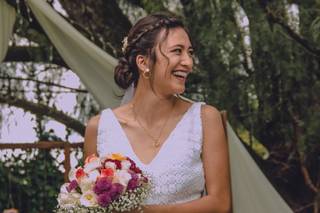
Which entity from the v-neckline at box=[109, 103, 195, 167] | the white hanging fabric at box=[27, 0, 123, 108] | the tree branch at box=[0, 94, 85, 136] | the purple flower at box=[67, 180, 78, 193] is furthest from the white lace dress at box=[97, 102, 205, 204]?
the tree branch at box=[0, 94, 85, 136]

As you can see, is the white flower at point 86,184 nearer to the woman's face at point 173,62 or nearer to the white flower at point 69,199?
the white flower at point 69,199

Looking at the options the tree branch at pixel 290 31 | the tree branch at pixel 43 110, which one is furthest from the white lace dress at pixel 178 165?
the tree branch at pixel 43 110

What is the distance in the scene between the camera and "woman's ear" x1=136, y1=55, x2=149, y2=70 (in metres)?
2.67

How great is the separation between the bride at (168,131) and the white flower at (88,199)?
150 mm

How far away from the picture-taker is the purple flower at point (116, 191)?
2408mm

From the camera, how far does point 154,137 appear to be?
2730 millimetres

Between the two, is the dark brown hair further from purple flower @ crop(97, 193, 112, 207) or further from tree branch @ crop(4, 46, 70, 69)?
tree branch @ crop(4, 46, 70, 69)

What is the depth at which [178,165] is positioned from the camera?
263 cm

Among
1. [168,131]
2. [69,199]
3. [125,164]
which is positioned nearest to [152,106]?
[168,131]

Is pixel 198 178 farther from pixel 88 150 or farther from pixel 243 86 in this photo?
pixel 243 86

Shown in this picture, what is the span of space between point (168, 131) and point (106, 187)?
384 mm

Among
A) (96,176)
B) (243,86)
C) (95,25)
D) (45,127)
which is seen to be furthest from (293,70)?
(96,176)

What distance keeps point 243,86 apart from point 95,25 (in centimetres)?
110

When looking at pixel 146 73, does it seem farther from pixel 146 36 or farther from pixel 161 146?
pixel 161 146
